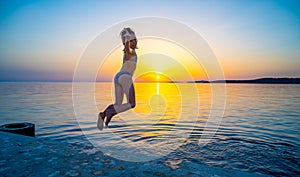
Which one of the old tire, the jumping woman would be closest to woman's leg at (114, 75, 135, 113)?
the jumping woman

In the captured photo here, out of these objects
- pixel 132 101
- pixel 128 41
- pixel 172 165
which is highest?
pixel 128 41

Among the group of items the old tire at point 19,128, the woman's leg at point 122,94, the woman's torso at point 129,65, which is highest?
the woman's torso at point 129,65

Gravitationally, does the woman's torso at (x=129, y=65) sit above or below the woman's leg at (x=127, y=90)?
above

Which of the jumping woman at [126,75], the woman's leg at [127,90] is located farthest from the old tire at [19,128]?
the woman's leg at [127,90]

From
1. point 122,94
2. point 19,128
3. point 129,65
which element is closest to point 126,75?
point 129,65

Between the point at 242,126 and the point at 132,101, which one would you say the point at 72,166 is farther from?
the point at 242,126

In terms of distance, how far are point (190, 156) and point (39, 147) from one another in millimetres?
5391

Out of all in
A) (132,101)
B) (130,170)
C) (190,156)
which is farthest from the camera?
(190,156)

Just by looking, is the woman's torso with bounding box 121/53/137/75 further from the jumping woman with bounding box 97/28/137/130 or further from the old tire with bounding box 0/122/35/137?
the old tire with bounding box 0/122/35/137

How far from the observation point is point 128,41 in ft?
17.1

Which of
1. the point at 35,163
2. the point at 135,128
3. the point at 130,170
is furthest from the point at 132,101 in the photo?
the point at 135,128

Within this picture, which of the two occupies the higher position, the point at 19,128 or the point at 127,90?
the point at 127,90

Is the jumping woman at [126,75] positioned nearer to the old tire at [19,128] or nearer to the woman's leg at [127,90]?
the woman's leg at [127,90]

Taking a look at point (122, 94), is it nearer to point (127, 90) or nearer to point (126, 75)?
point (127, 90)
